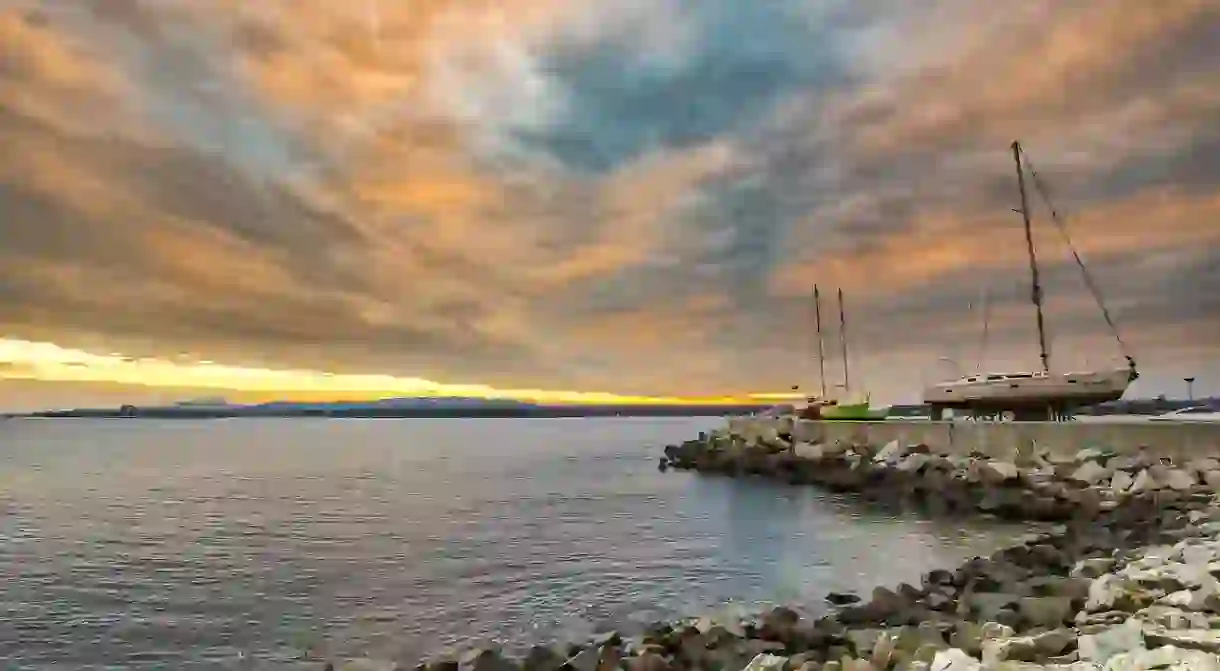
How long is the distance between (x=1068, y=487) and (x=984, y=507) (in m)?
2.18

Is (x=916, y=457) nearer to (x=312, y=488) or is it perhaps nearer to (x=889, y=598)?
(x=889, y=598)

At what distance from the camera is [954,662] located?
22.3 ft

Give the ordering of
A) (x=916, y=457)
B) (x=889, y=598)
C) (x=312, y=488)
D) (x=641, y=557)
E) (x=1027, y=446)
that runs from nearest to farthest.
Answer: (x=889, y=598), (x=641, y=557), (x=1027, y=446), (x=916, y=457), (x=312, y=488)

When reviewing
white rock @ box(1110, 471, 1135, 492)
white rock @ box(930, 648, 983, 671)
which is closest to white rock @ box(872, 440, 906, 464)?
white rock @ box(1110, 471, 1135, 492)

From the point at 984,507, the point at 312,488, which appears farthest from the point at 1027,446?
the point at 312,488

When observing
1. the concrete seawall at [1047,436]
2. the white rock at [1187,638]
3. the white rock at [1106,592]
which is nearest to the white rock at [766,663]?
the white rock at [1187,638]

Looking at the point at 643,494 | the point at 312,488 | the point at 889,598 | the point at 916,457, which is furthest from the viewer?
the point at 312,488

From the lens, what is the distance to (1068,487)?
20.8 metres

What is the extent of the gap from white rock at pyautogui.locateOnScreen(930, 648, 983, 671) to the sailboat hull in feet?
78.0

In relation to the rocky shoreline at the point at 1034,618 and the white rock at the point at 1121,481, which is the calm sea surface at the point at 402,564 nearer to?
the rocky shoreline at the point at 1034,618

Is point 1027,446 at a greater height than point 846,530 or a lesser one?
greater

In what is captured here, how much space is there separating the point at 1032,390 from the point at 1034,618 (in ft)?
73.7

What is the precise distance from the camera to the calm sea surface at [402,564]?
12727mm

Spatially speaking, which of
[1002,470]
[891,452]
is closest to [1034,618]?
[1002,470]
